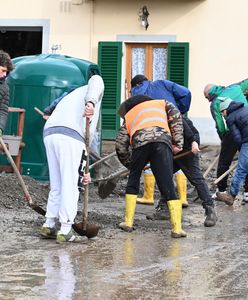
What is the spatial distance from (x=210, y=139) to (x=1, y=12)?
5.50 metres

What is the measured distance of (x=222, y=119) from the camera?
10.9m

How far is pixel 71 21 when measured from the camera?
706 inches

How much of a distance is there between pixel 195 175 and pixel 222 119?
201cm

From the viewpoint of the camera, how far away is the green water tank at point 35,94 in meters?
11.6

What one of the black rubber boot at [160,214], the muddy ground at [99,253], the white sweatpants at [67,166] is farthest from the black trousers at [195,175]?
the white sweatpants at [67,166]

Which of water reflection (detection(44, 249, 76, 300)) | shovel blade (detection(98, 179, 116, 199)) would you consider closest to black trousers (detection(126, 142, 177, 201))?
water reflection (detection(44, 249, 76, 300))

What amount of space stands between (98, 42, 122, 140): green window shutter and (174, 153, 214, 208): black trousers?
8.62 m

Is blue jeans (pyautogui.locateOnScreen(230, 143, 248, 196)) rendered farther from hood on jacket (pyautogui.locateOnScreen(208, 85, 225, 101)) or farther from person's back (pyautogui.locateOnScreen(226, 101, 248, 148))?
hood on jacket (pyautogui.locateOnScreen(208, 85, 225, 101))

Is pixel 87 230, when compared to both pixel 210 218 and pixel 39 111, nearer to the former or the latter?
pixel 210 218

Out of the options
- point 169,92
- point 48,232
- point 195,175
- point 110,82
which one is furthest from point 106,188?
point 110,82

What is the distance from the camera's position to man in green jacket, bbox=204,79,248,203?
10.9m

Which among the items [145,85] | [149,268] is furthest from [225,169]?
[149,268]

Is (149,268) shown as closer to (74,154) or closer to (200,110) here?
(74,154)

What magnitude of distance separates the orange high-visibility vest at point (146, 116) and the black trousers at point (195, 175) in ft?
3.43
